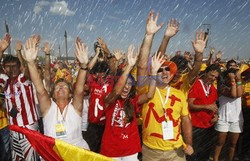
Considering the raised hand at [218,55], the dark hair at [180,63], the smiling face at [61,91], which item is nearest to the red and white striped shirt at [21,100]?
the smiling face at [61,91]

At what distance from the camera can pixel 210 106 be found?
445 cm

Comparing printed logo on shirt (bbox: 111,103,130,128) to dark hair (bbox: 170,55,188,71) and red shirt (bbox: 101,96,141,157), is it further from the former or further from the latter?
dark hair (bbox: 170,55,188,71)

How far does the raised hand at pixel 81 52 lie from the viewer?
3.29 meters

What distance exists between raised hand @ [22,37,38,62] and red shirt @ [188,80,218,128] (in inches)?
108

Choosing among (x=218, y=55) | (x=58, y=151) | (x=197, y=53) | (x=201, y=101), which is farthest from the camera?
(x=218, y=55)

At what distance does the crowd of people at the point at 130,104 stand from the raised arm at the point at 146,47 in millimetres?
16

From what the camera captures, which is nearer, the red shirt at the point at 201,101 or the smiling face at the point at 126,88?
the smiling face at the point at 126,88

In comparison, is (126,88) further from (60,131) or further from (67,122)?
(60,131)

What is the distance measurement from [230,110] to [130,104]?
96.3 inches

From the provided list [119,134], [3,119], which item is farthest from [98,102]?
[3,119]

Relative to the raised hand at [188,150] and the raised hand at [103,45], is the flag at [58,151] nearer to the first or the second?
the raised hand at [188,150]

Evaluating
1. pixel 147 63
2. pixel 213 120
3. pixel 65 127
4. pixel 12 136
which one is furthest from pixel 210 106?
pixel 12 136

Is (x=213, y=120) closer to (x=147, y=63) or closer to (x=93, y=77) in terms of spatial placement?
(x=147, y=63)

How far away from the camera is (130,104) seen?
3443mm
